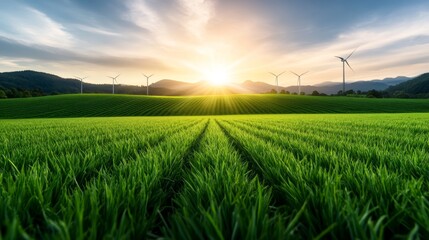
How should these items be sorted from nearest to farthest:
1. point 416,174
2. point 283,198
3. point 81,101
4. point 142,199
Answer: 1. point 142,199
2. point 283,198
3. point 416,174
4. point 81,101

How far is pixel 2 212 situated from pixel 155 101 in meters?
89.2

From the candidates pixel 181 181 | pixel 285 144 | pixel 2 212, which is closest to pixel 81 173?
pixel 181 181

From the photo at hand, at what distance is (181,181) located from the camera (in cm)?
332

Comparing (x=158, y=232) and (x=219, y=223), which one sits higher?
(x=219, y=223)

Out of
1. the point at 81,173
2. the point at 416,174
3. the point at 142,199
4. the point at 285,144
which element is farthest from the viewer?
the point at 285,144

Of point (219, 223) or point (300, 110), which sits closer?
point (219, 223)

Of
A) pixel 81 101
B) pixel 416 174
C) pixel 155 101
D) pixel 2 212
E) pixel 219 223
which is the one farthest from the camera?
pixel 155 101

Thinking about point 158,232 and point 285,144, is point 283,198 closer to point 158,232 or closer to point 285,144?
point 158,232

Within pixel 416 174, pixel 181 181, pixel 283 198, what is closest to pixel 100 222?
pixel 283 198

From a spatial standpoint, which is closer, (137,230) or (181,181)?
(137,230)

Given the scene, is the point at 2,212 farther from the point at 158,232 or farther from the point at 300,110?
→ the point at 300,110

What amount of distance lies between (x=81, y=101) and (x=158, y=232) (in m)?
91.3

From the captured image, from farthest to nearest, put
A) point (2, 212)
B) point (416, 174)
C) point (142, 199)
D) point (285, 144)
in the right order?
point (285, 144), point (416, 174), point (142, 199), point (2, 212)

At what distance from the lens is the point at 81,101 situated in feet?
272
